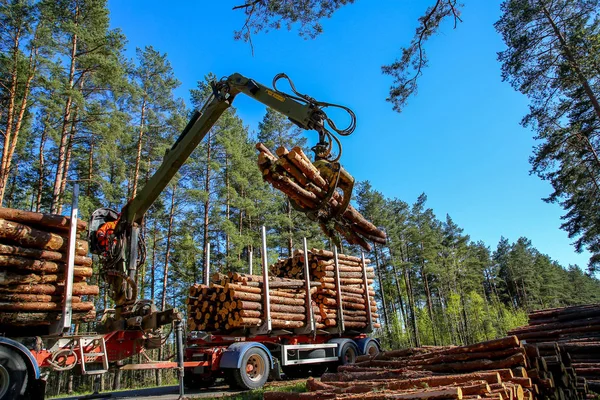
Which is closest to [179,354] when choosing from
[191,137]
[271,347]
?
[271,347]

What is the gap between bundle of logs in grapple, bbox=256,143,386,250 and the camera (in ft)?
20.9

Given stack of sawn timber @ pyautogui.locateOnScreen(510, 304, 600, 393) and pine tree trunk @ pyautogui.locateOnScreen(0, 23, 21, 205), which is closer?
stack of sawn timber @ pyautogui.locateOnScreen(510, 304, 600, 393)

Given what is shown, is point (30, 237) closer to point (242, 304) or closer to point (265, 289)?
point (242, 304)

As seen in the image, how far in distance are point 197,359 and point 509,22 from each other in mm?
14559

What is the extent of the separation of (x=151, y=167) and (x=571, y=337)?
21.4 metres

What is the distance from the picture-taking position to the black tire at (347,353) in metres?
11.3

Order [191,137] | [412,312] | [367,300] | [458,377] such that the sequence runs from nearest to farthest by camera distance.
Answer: [458,377] < [191,137] < [367,300] < [412,312]

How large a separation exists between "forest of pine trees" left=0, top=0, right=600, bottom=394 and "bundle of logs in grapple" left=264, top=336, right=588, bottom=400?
13612 millimetres

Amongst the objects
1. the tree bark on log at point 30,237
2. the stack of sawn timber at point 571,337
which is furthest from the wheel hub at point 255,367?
the stack of sawn timber at point 571,337

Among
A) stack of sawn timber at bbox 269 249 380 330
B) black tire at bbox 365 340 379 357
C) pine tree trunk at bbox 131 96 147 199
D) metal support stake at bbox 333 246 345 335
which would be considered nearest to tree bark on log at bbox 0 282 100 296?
stack of sawn timber at bbox 269 249 380 330

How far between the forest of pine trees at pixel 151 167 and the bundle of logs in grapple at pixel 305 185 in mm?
11889

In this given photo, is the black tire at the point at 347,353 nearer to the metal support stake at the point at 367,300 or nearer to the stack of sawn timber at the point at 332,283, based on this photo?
the stack of sawn timber at the point at 332,283

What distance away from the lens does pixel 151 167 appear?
22875mm

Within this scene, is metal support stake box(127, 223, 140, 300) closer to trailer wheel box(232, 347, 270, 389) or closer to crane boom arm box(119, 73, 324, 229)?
crane boom arm box(119, 73, 324, 229)
